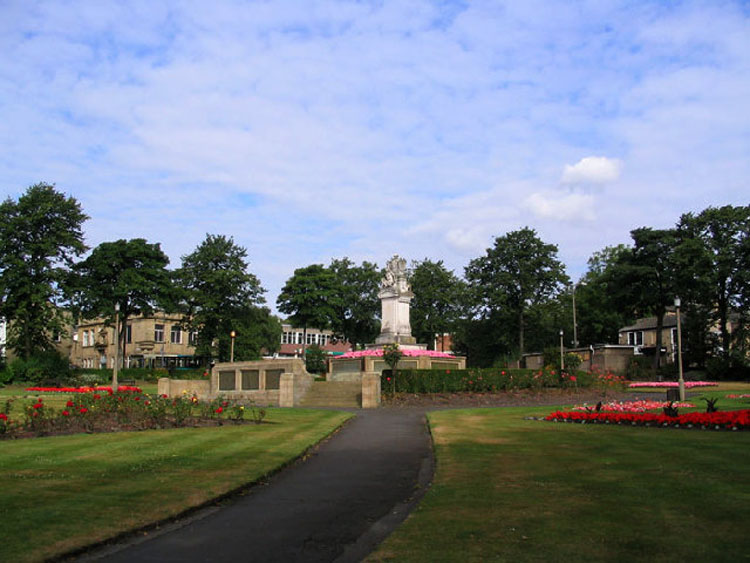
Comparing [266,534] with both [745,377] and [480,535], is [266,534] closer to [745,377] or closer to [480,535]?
[480,535]

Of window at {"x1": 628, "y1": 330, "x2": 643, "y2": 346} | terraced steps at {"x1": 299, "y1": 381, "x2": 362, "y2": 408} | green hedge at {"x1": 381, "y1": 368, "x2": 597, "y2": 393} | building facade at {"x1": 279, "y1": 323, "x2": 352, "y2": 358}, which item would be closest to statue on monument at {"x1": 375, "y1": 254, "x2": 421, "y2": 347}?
green hedge at {"x1": 381, "y1": 368, "x2": 597, "y2": 393}

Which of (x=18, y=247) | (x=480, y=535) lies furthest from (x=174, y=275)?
(x=480, y=535)

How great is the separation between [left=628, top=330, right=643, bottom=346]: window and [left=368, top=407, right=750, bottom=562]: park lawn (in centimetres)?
7530

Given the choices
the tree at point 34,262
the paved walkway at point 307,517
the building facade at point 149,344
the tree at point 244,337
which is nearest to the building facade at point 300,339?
the building facade at point 149,344

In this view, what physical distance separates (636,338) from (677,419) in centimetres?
7351

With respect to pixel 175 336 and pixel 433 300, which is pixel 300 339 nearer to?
pixel 175 336

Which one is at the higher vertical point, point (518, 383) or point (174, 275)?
point (174, 275)

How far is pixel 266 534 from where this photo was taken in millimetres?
8227

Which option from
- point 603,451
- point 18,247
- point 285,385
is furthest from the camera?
point 18,247

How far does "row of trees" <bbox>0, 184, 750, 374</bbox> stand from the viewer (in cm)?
5750

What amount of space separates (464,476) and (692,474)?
363 cm

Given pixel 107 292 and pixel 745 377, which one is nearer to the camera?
pixel 745 377

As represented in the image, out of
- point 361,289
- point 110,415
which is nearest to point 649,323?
point 361,289

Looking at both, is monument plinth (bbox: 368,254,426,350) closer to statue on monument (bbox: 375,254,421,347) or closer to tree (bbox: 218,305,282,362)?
statue on monument (bbox: 375,254,421,347)
